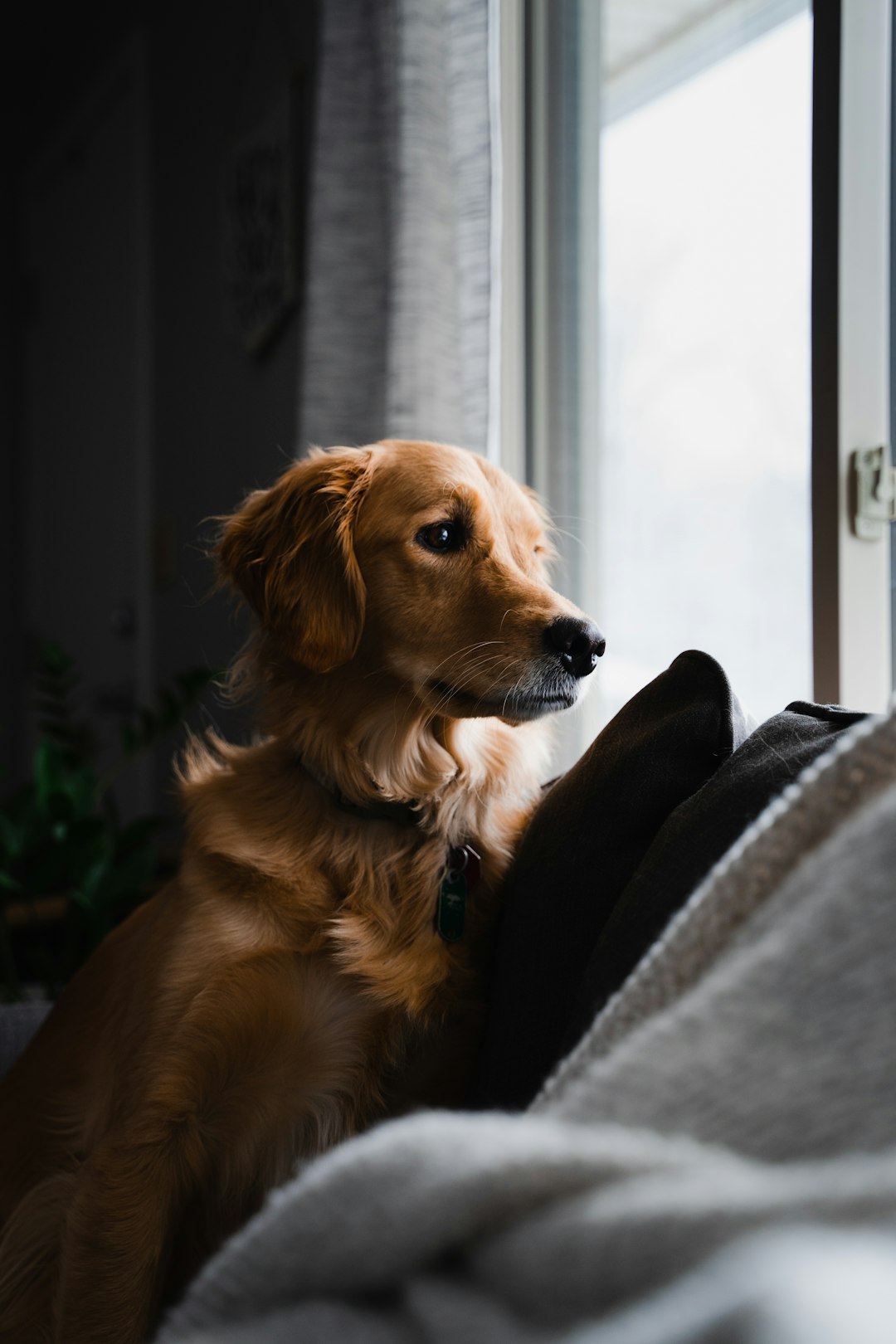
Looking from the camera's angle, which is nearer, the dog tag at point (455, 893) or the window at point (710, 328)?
the dog tag at point (455, 893)

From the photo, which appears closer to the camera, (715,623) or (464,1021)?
(464,1021)

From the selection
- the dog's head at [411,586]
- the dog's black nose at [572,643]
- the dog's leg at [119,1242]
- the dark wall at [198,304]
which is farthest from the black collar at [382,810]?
the dark wall at [198,304]

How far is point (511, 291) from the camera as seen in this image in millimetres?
2102

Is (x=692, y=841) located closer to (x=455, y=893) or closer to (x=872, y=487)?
(x=455, y=893)

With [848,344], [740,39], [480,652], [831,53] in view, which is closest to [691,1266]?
[480,652]

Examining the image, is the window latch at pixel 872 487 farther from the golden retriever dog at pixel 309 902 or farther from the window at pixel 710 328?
the golden retriever dog at pixel 309 902

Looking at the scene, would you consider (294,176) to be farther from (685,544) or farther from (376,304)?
(685,544)

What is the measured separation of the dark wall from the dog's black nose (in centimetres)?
164

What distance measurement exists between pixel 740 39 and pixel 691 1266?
71.8 inches

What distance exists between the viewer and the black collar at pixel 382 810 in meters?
1.11

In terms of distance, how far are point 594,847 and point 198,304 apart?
269cm

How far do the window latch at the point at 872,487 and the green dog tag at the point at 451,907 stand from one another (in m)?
0.70

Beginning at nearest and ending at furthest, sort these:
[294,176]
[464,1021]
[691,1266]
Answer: [691,1266] → [464,1021] → [294,176]

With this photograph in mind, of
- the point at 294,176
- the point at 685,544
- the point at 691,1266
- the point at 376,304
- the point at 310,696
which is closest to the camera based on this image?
the point at 691,1266
